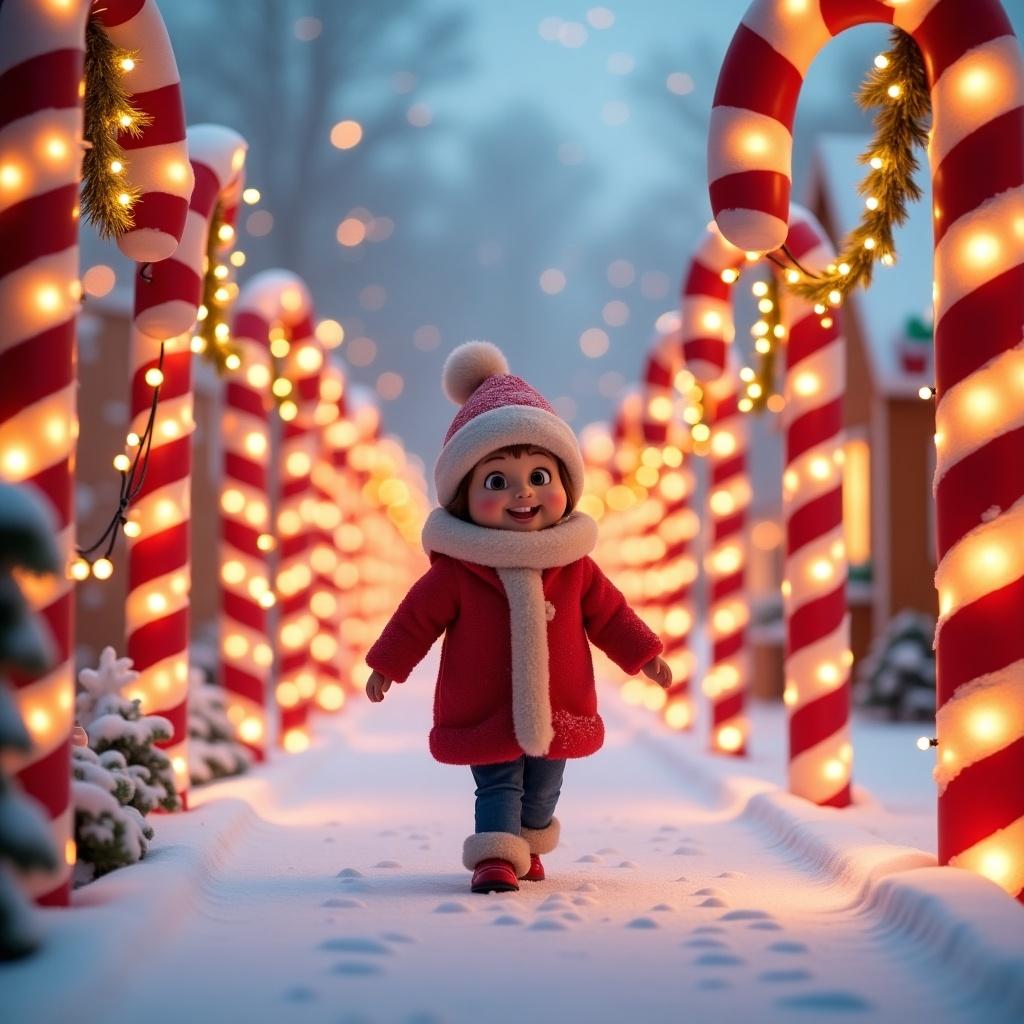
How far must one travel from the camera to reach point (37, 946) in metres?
3.35

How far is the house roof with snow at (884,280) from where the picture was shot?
1367 centimetres

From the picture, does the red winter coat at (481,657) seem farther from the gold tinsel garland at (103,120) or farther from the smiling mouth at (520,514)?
the gold tinsel garland at (103,120)

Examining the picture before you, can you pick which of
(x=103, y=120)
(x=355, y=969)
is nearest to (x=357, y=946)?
(x=355, y=969)

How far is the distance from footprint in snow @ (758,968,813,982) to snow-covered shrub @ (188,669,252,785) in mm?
4238

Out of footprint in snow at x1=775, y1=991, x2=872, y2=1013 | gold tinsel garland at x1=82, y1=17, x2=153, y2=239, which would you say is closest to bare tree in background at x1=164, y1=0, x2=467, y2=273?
gold tinsel garland at x1=82, y1=17, x2=153, y2=239

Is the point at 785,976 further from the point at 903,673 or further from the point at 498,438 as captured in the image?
the point at 903,673

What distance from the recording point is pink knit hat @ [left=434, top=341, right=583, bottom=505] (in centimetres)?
500

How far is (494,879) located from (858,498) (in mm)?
11884

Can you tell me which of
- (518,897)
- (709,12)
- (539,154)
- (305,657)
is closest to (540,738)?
(518,897)

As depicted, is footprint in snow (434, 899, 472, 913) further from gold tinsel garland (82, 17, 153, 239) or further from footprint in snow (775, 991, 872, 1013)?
gold tinsel garland (82, 17, 153, 239)

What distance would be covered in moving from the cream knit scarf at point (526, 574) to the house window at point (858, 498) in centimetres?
A: 1051

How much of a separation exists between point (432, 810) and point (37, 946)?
377 centimetres

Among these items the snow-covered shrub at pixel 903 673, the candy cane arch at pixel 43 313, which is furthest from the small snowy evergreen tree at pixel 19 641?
the snow-covered shrub at pixel 903 673

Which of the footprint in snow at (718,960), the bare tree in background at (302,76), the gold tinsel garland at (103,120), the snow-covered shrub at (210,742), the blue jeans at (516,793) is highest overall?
the bare tree in background at (302,76)
